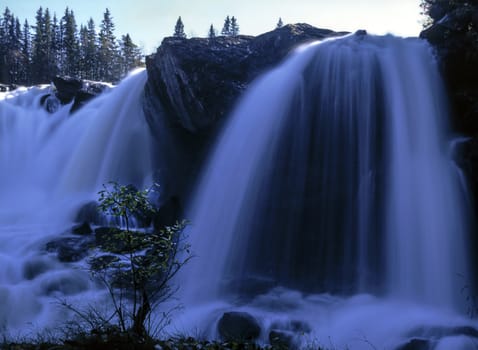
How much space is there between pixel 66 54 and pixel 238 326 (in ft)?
214

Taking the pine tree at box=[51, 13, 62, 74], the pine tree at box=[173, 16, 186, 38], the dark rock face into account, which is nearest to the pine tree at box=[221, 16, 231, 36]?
the pine tree at box=[173, 16, 186, 38]

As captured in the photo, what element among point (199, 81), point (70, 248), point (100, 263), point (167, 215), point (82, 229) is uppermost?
point (199, 81)

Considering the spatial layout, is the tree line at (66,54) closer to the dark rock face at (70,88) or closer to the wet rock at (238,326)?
the dark rock face at (70,88)

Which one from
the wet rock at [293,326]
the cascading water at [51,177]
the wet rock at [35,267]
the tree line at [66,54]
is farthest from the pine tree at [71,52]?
the wet rock at [293,326]

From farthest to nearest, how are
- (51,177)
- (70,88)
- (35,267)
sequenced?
(70,88), (51,177), (35,267)

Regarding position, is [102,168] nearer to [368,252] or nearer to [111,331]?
[368,252]

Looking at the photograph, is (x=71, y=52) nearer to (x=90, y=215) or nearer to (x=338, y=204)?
(x=90, y=215)

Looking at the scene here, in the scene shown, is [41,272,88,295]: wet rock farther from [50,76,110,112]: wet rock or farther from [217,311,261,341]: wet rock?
[50,76,110,112]: wet rock

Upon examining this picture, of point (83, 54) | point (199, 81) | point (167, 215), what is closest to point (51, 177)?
point (167, 215)

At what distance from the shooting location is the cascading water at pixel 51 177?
9.93 meters

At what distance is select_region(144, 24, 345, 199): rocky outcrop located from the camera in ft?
48.4

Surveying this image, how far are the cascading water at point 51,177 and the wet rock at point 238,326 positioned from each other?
11.8 feet

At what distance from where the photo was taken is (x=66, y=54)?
6300 cm

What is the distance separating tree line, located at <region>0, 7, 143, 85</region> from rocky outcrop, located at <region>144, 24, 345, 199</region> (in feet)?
163
